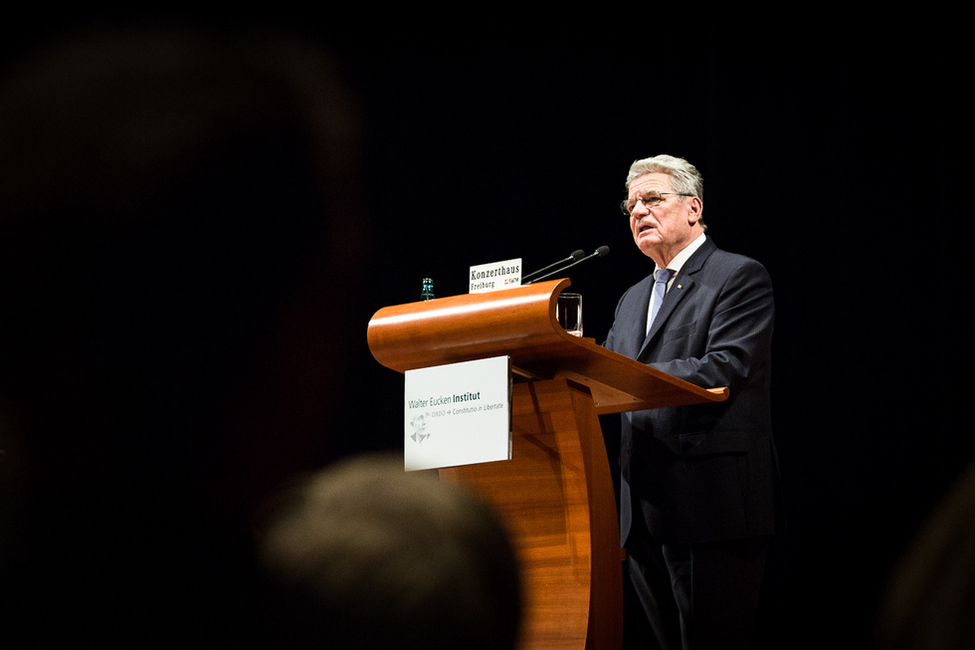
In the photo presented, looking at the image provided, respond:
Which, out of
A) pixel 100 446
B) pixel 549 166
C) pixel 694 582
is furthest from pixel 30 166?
pixel 694 582

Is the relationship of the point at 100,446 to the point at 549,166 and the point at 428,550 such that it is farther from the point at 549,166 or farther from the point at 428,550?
the point at 549,166

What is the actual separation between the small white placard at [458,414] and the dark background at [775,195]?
1204 millimetres

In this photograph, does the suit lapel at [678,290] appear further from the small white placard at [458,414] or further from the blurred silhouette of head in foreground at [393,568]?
the small white placard at [458,414]

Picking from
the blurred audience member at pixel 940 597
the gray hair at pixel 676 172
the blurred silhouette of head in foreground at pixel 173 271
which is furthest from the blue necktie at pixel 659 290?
the blurred audience member at pixel 940 597

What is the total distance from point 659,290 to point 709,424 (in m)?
0.48

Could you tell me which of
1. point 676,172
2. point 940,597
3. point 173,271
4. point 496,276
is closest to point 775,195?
point 676,172

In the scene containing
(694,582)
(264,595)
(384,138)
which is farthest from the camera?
(384,138)

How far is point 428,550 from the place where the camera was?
2.66m

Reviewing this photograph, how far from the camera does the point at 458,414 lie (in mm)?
1984

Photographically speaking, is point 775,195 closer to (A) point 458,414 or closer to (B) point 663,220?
(B) point 663,220

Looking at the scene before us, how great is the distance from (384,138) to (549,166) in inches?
27.1

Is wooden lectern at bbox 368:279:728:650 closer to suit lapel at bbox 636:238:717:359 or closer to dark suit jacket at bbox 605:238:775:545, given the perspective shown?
dark suit jacket at bbox 605:238:775:545

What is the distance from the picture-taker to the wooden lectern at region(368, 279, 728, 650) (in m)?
1.98

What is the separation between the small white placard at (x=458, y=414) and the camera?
1.93 metres
